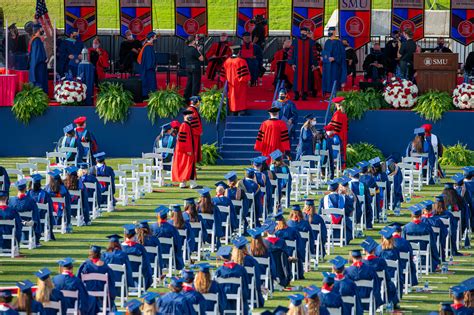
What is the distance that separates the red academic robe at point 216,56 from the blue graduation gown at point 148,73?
8.82 ft

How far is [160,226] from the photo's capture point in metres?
27.1

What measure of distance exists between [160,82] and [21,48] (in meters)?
4.26

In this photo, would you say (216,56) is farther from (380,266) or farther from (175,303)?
(175,303)

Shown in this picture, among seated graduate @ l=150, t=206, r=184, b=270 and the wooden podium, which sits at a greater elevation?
the wooden podium

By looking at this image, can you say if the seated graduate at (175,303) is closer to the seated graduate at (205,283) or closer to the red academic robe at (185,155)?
the seated graduate at (205,283)

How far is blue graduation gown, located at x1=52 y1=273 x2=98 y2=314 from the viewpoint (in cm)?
2316

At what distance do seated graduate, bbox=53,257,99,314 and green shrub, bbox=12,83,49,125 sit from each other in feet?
57.9

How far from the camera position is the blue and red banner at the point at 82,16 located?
151 ft

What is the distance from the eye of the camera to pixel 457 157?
1554 inches

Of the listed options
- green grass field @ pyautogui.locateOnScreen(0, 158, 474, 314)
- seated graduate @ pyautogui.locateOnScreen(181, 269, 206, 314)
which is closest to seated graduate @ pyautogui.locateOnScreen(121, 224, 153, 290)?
green grass field @ pyautogui.locateOnScreen(0, 158, 474, 314)

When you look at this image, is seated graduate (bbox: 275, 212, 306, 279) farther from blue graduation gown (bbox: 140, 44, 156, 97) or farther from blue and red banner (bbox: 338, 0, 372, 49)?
blue and red banner (bbox: 338, 0, 372, 49)

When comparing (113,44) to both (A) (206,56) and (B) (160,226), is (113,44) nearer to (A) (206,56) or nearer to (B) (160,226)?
(A) (206,56)

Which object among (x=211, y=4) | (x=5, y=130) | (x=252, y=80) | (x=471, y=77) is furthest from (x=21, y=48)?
(x=211, y=4)

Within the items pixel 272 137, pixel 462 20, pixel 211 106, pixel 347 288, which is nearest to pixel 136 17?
pixel 211 106
